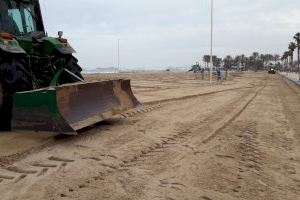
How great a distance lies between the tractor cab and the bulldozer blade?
63.9 inches

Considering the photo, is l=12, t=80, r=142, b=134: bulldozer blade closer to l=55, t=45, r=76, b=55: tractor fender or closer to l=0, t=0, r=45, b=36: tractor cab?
l=55, t=45, r=76, b=55: tractor fender

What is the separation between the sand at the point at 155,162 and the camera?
148 inches

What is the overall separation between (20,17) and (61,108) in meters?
2.57

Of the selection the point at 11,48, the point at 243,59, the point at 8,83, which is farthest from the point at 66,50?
the point at 243,59

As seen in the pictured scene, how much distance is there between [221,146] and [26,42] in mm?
3563

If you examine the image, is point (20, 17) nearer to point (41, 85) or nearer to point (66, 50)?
point (66, 50)

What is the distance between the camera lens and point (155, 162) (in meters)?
4.66

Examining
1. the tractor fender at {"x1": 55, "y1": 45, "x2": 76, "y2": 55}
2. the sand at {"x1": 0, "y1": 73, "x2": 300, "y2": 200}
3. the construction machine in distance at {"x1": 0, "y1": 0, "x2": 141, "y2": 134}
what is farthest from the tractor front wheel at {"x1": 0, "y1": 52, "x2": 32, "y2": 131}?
the tractor fender at {"x1": 55, "y1": 45, "x2": 76, "y2": 55}

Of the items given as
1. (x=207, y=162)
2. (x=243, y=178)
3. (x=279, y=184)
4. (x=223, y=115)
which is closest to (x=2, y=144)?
(x=207, y=162)

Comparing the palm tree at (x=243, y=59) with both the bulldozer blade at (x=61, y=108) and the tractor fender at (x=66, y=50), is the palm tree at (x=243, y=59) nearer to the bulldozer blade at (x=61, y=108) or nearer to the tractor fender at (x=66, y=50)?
the tractor fender at (x=66, y=50)

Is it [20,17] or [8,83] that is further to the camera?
[20,17]

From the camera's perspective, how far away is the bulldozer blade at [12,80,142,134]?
5.55m

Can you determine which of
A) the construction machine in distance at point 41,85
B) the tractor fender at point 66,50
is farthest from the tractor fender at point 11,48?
the tractor fender at point 66,50

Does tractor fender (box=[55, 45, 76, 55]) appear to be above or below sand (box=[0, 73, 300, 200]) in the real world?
above
